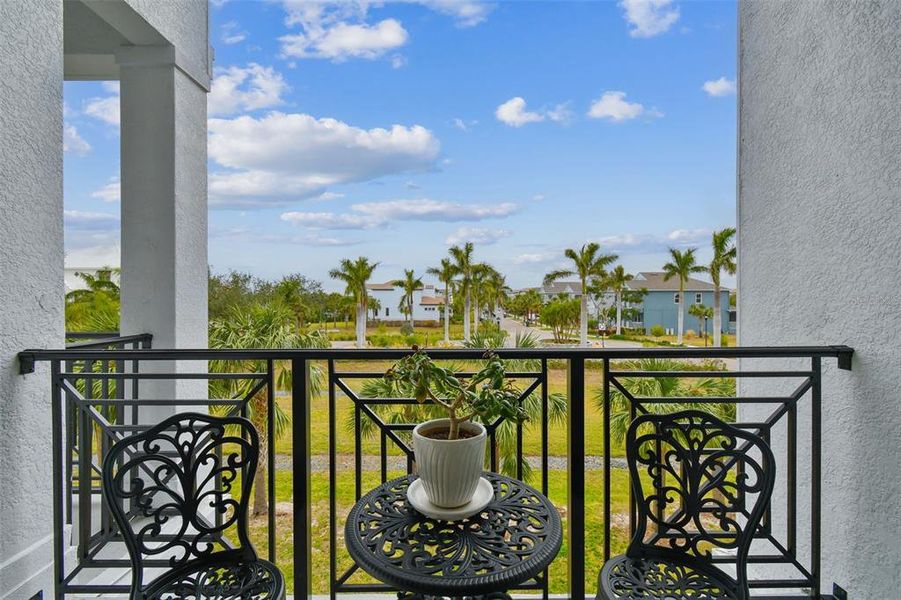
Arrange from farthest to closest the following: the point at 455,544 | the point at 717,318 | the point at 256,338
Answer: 1. the point at 717,318
2. the point at 256,338
3. the point at 455,544

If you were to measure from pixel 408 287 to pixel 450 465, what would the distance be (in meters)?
22.5

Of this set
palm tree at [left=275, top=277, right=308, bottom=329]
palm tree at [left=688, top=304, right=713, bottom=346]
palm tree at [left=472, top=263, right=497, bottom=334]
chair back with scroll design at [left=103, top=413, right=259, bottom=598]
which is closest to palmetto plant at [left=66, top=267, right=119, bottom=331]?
palm tree at [left=275, top=277, right=308, bottom=329]

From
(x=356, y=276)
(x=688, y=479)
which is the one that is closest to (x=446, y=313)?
(x=356, y=276)

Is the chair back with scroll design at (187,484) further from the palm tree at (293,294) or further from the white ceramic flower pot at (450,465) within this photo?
the palm tree at (293,294)

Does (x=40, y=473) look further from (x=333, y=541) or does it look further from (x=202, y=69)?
(x=202, y=69)

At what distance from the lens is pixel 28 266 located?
1.64m

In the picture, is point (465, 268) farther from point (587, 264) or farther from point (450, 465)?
point (450, 465)

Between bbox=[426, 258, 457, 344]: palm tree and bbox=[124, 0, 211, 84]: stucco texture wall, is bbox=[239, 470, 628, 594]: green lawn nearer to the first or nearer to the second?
bbox=[124, 0, 211, 84]: stucco texture wall

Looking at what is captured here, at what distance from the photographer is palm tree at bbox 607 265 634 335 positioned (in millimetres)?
22031

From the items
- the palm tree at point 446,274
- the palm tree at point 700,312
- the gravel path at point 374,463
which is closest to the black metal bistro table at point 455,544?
the gravel path at point 374,463

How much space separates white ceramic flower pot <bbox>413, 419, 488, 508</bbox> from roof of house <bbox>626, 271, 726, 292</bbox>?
21.9m

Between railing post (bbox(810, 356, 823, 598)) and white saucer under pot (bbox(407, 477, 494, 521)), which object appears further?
railing post (bbox(810, 356, 823, 598))

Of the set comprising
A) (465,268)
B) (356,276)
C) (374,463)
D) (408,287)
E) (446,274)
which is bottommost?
A: (374,463)

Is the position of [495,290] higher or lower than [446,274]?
lower
